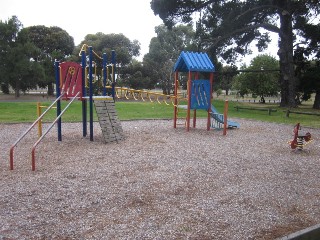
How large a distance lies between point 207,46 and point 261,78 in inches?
470

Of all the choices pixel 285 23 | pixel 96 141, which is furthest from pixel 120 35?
pixel 96 141

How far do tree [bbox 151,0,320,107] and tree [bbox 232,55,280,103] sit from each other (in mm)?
9083

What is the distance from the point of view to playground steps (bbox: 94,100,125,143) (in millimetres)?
9023

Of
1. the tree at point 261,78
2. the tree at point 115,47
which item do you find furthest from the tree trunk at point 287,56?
the tree at point 115,47

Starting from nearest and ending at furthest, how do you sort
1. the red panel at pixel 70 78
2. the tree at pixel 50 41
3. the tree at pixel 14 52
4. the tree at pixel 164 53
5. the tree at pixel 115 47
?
the red panel at pixel 70 78, the tree at pixel 14 52, the tree at pixel 115 47, the tree at pixel 50 41, the tree at pixel 164 53

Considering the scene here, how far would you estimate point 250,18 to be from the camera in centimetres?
2411

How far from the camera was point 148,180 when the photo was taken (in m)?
5.61

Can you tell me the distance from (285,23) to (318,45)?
3697 millimetres

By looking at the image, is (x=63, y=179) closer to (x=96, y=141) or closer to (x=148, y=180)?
(x=148, y=180)

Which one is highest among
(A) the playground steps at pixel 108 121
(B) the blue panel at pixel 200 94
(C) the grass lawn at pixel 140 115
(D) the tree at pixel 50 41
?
(D) the tree at pixel 50 41

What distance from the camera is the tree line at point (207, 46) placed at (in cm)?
2309

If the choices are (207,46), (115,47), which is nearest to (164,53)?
(115,47)

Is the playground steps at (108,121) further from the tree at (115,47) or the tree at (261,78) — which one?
the tree at (261,78)

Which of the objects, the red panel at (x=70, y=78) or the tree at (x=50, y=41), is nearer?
the red panel at (x=70, y=78)
